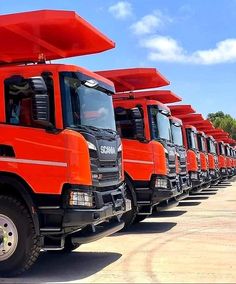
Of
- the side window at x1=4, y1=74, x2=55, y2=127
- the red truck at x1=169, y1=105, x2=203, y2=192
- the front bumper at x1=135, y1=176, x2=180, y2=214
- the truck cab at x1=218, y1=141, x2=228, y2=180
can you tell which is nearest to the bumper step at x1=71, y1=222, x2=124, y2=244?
the side window at x1=4, y1=74, x2=55, y2=127

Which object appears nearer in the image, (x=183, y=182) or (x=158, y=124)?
(x=158, y=124)

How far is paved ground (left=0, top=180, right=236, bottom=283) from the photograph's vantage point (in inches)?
246

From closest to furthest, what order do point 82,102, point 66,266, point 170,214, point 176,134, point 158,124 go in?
1. point 82,102
2. point 66,266
3. point 158,124
4. point 176,134
5. point 170,214

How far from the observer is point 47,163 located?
6227 millimetres

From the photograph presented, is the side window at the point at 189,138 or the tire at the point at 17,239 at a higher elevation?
the side window at the point at 189,138

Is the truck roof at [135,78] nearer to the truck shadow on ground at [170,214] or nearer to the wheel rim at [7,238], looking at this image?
the truck shadow on ground at [170,214]

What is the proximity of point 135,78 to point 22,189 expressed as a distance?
17.5 ft

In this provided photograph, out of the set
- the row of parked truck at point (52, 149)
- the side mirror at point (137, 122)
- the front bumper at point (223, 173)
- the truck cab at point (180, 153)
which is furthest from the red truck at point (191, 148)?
the front bumper at point (223, 173)

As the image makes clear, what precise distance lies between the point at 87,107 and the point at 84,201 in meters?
1.27

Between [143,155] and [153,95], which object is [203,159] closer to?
[153,95]

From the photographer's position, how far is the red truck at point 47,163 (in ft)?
20.2

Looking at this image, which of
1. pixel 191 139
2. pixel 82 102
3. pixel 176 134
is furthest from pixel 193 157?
pixel 82 102

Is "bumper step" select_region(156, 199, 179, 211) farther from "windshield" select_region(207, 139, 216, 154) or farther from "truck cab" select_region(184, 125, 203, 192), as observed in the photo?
"windshield" select_region(207, 139, 216, 154)

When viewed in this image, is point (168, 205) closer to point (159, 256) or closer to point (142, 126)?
→ point (142, 126)
